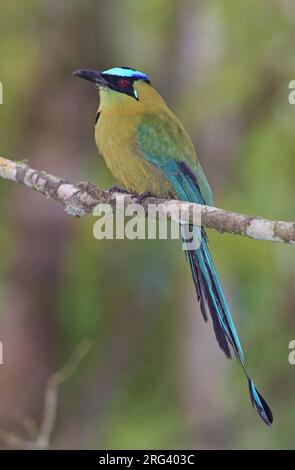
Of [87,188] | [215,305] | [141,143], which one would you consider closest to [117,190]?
[141,143]

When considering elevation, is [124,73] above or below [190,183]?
above

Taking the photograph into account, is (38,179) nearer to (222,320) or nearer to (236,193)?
(222,320)

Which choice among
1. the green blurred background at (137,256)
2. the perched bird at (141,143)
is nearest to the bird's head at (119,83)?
the perched bird at (141,143)

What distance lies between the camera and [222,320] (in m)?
3.72

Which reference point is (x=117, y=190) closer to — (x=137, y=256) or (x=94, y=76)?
(x=94, y=76)

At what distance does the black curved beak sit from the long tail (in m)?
0.81

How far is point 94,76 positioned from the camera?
14.0 ft

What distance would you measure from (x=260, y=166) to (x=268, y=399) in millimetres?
1532

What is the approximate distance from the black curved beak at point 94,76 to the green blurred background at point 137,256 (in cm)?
169

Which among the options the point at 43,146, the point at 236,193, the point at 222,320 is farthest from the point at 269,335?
the point at 222,320

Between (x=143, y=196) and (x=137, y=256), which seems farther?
(x=137, y=256)

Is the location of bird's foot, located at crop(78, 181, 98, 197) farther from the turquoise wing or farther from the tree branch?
the turquoise wing

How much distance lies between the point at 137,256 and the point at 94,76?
2842 millimetres

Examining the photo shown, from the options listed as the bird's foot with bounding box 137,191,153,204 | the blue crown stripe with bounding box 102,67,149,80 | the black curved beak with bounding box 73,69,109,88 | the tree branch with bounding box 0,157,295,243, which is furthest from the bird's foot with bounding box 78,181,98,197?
the blue crown stripe with bounding box 102,67,149,80
